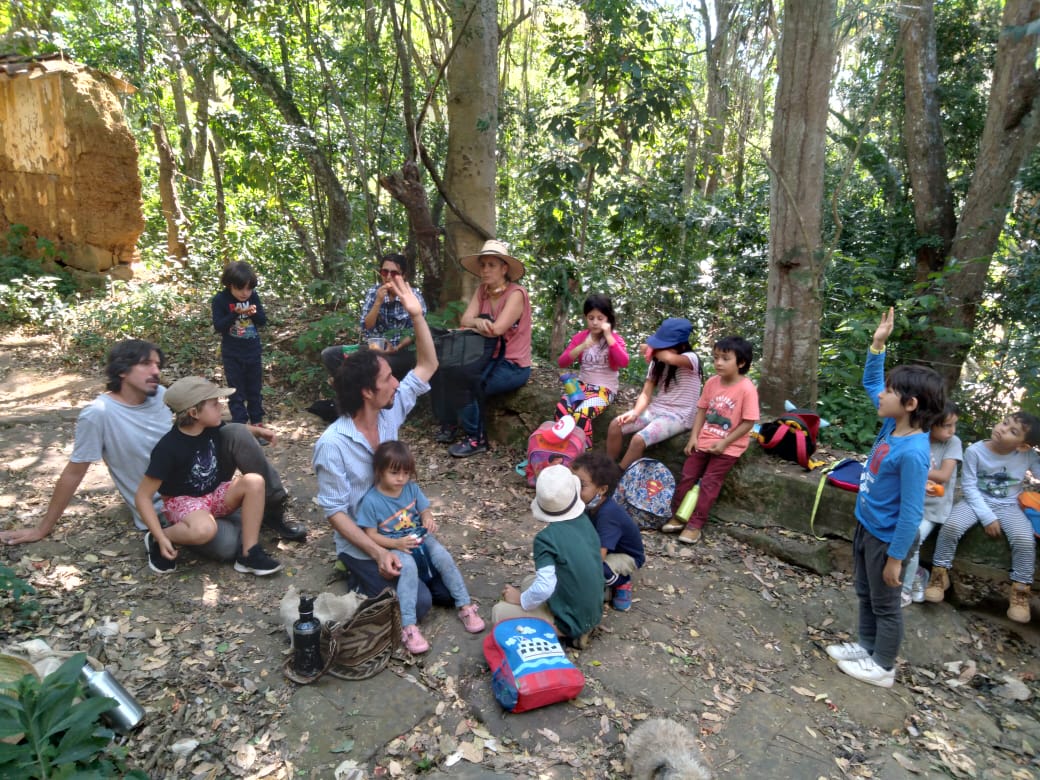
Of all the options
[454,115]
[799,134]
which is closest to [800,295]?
[799,134]

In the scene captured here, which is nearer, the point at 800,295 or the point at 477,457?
the point at 800,295

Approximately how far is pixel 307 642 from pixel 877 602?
2.79 m

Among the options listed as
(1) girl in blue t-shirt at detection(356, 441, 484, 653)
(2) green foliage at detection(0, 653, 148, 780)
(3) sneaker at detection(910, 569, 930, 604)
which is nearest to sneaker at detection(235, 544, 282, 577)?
(1) girl in blue t-shirt at detection(356, 441, 484, 653)

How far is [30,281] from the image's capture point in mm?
8305

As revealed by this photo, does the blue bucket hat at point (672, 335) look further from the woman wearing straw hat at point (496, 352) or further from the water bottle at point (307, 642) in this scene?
the water bottle at point (307, 642)

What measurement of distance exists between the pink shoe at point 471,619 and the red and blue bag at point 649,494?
5.28 ft

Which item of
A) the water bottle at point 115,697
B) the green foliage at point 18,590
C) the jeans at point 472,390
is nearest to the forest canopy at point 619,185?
the jeans at point 472,390

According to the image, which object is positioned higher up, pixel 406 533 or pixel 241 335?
pixel 241 335

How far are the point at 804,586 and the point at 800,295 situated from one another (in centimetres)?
225

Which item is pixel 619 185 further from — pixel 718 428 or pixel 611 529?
pixel 611 529

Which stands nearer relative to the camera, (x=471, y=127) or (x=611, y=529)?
(x=611, y=529)

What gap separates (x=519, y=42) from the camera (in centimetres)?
1586

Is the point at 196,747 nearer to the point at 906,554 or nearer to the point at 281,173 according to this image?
the point at 906,554

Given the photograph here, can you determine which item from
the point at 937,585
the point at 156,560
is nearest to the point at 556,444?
the point at 937,585
